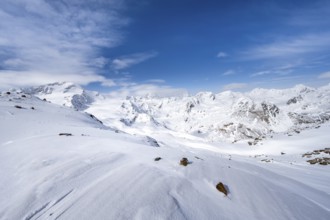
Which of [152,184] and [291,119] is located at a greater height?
[291,119]

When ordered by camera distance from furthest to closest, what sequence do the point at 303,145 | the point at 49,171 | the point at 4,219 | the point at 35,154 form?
the point at 303,145 → the point at 35,154 → the point at 49,171 → the point at 4,219

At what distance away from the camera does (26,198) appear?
13.3 feet

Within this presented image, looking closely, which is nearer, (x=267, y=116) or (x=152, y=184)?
(x=152, y=184)

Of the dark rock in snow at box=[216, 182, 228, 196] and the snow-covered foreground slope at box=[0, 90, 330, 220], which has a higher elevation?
the dark rock in snow at box=[216, 182, 228, 196]

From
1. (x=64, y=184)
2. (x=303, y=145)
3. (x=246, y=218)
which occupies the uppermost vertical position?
(x=303, y=145)

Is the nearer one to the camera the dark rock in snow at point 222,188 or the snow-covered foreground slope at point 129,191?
the snow-covered foreground slope at point 129,191

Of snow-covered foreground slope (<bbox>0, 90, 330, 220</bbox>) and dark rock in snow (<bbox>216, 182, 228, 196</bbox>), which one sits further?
dark rock in snow (<bbox>216, 182, 228, 196</bbox>)

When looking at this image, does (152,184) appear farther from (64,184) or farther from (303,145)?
(303,145)

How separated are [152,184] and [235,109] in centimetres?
18240

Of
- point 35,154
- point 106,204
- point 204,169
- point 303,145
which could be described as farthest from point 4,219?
point 303,145

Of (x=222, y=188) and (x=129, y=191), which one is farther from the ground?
(x=222, y=188)

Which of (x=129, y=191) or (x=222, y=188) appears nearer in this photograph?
(x=129, y=191)

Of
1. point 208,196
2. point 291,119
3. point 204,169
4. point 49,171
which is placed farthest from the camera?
point 291,119

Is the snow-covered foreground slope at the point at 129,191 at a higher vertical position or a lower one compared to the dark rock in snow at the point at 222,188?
lower
